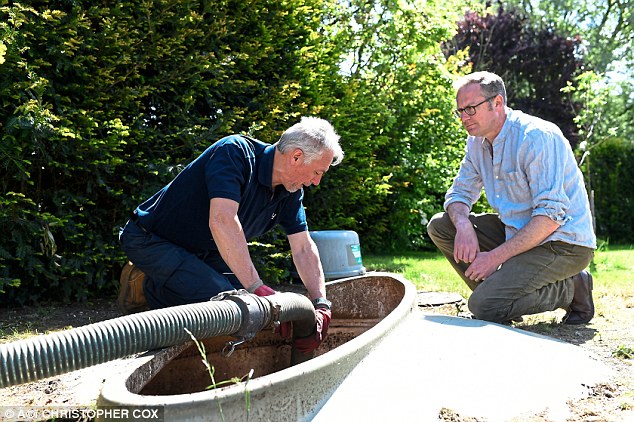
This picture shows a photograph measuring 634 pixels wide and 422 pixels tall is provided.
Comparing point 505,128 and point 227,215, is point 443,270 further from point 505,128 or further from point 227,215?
point 227,215

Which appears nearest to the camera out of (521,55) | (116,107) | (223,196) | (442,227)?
(223,196)

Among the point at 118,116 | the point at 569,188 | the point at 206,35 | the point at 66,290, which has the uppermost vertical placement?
the point at 206,35

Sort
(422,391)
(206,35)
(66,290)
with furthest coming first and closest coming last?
1. (206,35)
2. (66,290)
3. (422,391)

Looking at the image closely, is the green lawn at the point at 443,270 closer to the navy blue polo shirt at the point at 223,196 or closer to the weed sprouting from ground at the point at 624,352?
the weed sprouting from ground at the point at 624,352

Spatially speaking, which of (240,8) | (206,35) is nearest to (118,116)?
(206,35)

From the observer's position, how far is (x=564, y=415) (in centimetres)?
247

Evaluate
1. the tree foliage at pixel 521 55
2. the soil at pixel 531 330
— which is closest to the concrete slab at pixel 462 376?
the soil at pixel 531 330

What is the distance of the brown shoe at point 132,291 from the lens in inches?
152

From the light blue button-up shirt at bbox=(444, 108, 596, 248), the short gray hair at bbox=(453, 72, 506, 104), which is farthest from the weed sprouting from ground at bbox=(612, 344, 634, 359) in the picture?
the short gray hair at bbox=(453, 72, 506, 104)

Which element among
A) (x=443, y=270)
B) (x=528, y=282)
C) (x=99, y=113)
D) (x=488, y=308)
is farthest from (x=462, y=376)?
(x=443, y=270)

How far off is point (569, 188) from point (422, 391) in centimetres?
204

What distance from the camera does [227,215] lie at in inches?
114

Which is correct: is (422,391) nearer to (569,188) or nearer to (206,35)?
(569,188)

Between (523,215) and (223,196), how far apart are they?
6.52 ft
